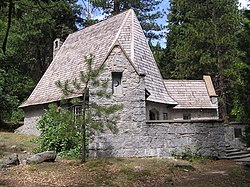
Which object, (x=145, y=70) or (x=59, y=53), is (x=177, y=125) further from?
(x=59, y=53)

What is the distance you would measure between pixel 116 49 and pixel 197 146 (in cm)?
538

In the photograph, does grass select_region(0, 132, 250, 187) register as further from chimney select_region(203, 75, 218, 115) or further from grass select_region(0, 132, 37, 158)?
chimney select_region(203, 75, 218, 115)

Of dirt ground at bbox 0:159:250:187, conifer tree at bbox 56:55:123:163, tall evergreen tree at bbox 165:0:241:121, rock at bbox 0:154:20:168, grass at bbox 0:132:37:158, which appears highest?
tall evergreen tree at bbox 165:0:241:121

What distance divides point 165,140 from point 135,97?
2210mm

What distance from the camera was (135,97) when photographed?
12625 millimetres

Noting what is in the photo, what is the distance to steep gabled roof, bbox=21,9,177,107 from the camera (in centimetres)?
1644

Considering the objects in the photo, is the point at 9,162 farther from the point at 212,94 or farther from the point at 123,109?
the point at 212,94

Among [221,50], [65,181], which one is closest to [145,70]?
[65,181]

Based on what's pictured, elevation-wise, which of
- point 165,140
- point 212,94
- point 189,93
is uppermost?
point 189,93

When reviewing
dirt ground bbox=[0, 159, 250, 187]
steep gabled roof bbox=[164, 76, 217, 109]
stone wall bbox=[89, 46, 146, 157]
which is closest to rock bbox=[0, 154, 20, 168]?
dirt ground bbox=[0, 159, 250, 187]

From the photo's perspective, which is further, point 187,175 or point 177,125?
point 177,125

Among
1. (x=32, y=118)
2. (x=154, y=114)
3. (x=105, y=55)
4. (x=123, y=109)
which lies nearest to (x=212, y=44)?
(x=154, y=114)

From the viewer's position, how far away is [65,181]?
8.70m

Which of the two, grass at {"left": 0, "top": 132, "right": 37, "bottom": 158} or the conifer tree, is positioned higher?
the conifer tree
